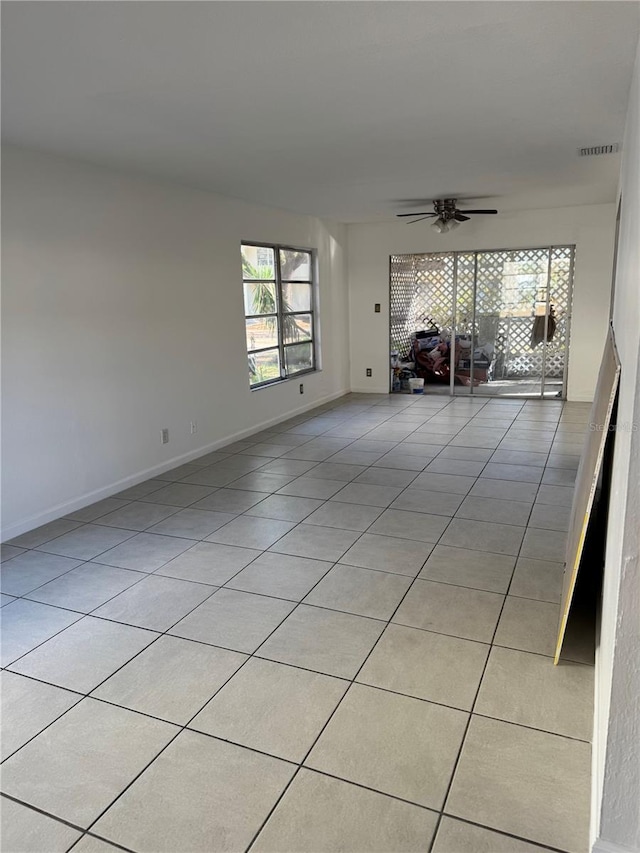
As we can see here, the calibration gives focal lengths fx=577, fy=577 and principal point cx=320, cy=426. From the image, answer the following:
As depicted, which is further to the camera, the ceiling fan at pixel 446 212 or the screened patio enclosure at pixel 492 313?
the screened patio enclosure at pixel 492 313

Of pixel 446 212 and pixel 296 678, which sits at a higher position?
pixel 446 212

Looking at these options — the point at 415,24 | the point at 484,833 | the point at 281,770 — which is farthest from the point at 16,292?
the point at 484,833

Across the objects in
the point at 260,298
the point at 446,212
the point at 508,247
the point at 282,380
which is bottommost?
the point at 282,380

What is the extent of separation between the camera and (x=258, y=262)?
607 centimetres

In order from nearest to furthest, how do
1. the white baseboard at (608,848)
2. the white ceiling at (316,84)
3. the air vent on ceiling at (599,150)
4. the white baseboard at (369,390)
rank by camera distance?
the white baseboard at (608,848), the white ceiling at (316,84), the air vent on ceiling at (599,150), the white baseboard at (369,390)

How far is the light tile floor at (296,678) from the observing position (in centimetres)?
160

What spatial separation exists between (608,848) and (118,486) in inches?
146

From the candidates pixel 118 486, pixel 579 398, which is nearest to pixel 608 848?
pixel 118 486

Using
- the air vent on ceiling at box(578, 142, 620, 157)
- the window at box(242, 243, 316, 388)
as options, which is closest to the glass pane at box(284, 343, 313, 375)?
the window at box(242, 243, 316, 388)

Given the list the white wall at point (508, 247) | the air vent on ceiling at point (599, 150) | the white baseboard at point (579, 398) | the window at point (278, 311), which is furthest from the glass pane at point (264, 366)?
the white baseboard at point (579, 398)

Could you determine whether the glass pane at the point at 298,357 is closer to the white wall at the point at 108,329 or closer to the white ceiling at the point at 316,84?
the white wall at the point at 108,329

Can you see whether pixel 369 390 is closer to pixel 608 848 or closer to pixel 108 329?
pixel 108 329

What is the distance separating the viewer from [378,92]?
2.61m

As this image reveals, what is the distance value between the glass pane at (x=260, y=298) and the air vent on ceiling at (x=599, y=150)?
10.6 feet
